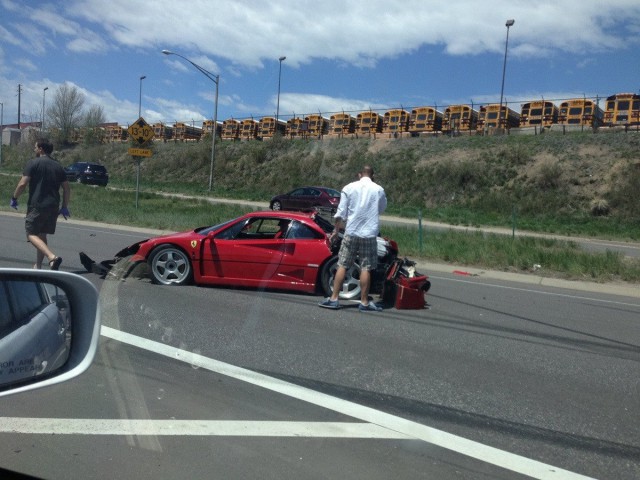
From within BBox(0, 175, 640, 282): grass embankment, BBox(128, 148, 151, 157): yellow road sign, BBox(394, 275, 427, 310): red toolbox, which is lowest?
BBox(394, 275, 427, 310): red toolbox

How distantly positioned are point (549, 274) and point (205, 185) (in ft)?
151

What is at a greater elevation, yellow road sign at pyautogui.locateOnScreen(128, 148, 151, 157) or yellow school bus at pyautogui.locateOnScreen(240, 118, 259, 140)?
yellow school bus at pyautogui.locateOnScreen(240, 118, 259, 140)

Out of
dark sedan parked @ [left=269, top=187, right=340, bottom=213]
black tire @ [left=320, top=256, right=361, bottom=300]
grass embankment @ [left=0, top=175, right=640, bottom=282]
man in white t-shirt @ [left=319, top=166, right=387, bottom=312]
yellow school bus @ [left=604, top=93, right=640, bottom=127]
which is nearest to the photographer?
man in white t-shirt @ [left=319, top=166, right=387, bottom=312]

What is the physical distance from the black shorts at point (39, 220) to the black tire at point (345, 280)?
3794 mm

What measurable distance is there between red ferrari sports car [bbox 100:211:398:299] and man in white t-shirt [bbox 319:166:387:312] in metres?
0.67

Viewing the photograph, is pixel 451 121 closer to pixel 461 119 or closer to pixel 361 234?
pixel 461 119

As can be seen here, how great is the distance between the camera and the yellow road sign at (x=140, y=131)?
883 inches

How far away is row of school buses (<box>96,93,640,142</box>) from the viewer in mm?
43500

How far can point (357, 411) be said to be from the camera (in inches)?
194

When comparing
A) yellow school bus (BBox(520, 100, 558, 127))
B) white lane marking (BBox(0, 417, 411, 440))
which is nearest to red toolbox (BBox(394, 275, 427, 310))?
white lane marking (BBox(0, 417, 411, 440))

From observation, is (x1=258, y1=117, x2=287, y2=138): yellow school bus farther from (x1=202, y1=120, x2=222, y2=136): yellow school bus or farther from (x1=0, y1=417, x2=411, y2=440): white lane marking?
(x1=0, y1=417, x2=411, y2=440): white lane marking

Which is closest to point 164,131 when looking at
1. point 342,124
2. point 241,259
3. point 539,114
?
point 342,124

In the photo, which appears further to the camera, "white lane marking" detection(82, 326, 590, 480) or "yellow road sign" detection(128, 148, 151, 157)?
"yellow road sign" detection(128, 148, 151, 157)

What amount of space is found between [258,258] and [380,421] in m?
4.85
